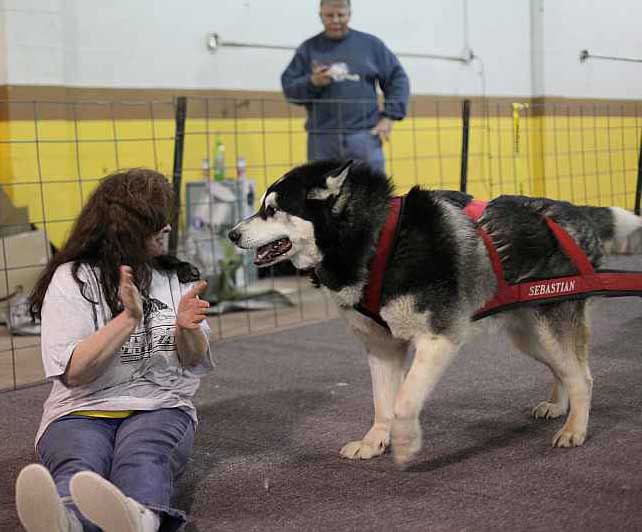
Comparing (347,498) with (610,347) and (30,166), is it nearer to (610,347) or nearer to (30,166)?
(610,347)

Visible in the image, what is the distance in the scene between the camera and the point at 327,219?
265 centimetres

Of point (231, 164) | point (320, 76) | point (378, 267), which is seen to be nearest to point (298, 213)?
point (378, 267)

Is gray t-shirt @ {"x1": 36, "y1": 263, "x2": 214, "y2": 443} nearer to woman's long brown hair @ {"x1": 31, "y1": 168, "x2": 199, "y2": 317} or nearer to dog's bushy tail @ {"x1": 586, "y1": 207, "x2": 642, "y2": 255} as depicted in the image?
woman's long brown hair @ {"x1": 31, "y1": 168, "x2": 199, "y2": 317}

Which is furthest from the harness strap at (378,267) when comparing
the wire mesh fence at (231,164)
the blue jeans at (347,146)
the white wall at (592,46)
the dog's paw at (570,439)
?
the white wall at (592,46)

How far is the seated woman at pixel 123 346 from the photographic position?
87.4 inches

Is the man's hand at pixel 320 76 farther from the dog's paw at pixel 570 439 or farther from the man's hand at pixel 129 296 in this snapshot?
the man's hand at pixel 129 296

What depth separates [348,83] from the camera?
17.7ft

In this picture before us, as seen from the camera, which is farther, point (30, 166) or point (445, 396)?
point (30, 166)

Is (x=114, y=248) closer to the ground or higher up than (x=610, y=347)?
higher up

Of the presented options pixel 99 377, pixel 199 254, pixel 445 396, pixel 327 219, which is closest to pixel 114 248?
pixel 99 377

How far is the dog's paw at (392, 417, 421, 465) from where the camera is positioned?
251 cm

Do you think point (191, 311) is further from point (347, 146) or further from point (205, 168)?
point (205, 168)

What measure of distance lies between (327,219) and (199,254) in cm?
319

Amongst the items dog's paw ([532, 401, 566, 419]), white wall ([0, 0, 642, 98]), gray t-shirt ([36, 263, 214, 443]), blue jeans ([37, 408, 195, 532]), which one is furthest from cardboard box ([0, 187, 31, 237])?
dog's paw ([532, 401, 566, 419])
